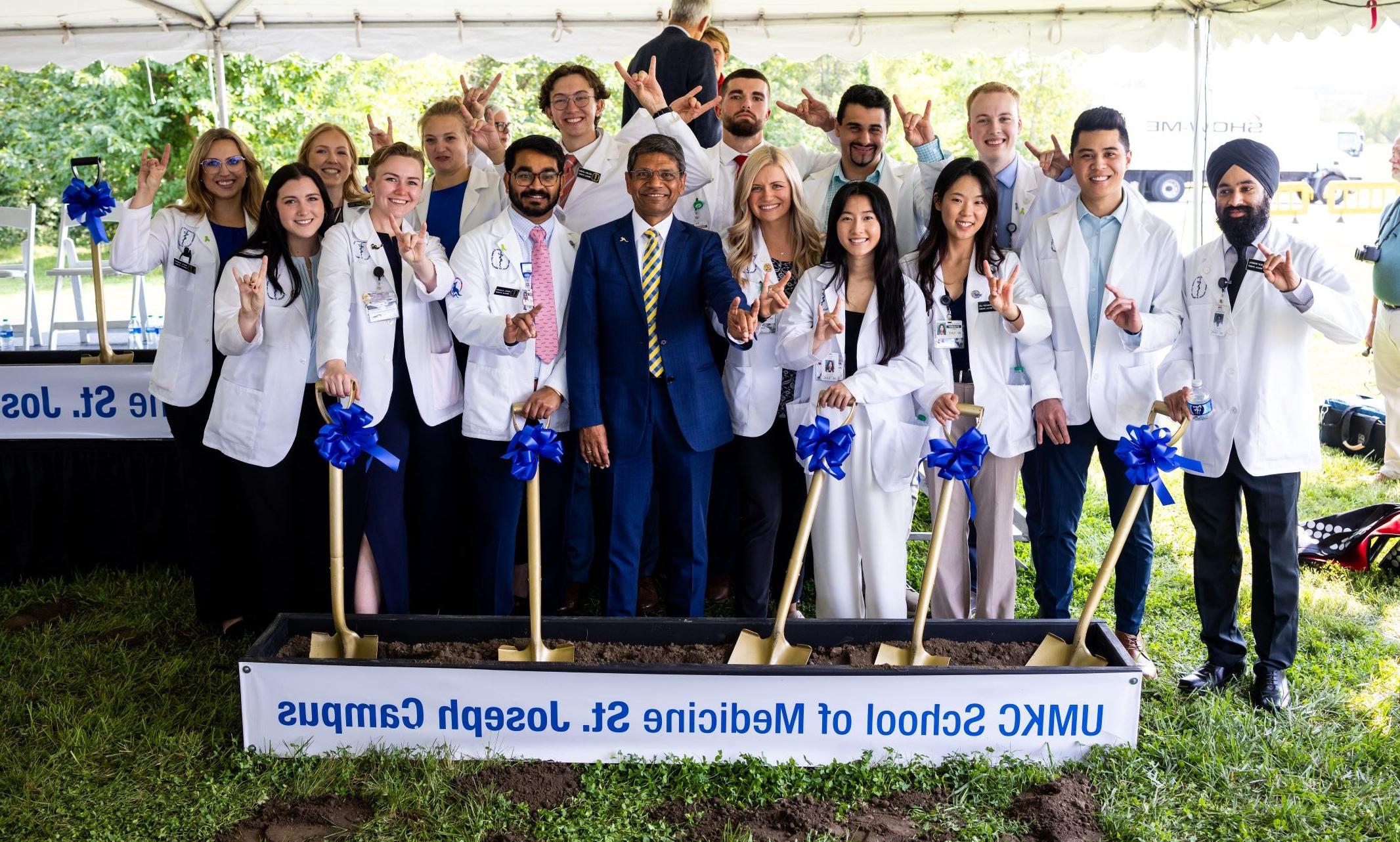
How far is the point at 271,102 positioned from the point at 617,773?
A: 1307 centimetres

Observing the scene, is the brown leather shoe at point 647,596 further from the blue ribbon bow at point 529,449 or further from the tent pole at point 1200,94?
the tent pole at point 1200,94

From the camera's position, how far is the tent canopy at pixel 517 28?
5.99m

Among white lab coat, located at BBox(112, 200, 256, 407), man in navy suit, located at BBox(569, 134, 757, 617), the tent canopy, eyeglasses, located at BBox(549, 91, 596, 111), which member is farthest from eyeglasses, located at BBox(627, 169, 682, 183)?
the tent canopy

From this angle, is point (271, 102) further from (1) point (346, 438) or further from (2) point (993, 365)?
(2) point (993, 365)

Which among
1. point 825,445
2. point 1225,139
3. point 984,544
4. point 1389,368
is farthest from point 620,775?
point 1225,139

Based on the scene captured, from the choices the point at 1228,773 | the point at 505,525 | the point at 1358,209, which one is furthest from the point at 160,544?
the point at 1358,209

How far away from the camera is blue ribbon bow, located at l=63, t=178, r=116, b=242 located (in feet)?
14.5

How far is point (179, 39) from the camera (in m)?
6.27

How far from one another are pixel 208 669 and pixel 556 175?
6.47ft

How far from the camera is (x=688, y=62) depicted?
14.1 feet

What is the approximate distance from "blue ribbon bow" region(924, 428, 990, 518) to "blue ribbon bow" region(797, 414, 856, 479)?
9.5 inches

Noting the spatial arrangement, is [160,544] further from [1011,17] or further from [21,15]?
[1011,17]

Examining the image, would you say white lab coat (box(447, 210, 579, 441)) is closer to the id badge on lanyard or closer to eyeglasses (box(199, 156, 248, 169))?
the id badge on lanyard

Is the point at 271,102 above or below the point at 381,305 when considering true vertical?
above
